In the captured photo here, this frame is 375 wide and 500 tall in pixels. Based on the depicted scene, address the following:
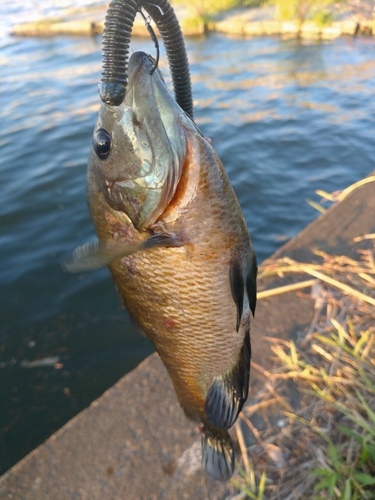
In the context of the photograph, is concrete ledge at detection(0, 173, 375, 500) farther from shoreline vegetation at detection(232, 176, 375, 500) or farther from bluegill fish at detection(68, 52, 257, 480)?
bluegill fish at detection(68, 52, 257, 480)

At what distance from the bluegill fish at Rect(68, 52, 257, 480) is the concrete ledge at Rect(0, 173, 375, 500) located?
56.9 inches

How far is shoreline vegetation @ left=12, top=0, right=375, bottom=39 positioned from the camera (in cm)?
1470

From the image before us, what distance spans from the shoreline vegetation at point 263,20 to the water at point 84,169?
2.66 ft

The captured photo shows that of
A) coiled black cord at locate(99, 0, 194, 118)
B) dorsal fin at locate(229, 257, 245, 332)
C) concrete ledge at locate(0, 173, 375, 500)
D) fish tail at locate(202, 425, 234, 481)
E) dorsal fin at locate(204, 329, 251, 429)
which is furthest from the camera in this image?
concrete ledge at locate(0, 173, 375, 500)

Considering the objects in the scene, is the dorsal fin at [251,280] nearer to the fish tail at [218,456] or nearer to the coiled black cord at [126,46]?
the coiled black cord at [126,46]

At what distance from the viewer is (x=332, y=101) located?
33.6 feet

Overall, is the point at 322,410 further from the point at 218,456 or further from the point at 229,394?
the point at 229,394

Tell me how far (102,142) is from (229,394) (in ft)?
3.56

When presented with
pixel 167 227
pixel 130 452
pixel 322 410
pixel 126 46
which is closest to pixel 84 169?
pixel 130 452

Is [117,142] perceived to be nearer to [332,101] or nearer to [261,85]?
[332,101]

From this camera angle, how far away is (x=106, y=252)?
3.59 ft

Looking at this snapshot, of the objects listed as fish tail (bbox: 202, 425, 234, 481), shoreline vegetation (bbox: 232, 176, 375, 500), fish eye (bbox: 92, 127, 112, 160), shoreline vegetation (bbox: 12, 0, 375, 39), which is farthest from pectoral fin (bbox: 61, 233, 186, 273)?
shoreline vegetation (bbox: 12, 0, 375, 39)

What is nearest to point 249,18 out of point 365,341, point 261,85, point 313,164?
point 261,85

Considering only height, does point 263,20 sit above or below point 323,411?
above
